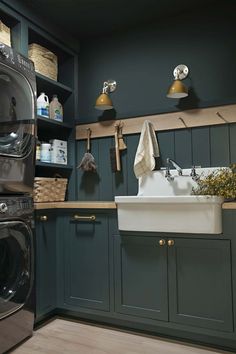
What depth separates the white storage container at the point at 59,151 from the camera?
2.66 meters

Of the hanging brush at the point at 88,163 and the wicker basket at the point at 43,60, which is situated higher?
the wicker basket at the point at 43,60

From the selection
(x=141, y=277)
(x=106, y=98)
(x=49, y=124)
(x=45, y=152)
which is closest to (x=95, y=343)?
(x=141, y=277)

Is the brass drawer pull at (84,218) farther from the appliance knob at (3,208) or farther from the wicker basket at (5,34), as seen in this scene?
the wicker basket at (5,34)

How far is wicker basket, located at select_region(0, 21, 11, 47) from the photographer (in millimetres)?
2072

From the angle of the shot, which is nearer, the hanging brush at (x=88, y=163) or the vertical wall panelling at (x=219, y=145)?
the vertical wall panelling at (x=219, y=145)

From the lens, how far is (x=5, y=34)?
83.1 inches

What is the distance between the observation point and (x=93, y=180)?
109 inches

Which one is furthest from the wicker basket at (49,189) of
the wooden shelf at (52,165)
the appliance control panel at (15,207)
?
the appliance control panel at (15,207)

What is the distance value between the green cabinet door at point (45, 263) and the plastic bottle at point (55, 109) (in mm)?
840

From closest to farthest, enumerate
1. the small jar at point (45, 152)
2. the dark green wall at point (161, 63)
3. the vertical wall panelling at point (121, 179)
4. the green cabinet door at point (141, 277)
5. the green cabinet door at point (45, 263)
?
the green cabinet door at point (141, 277) < the green cabinet door at point (45, 263) < the dark green wall at point (161, 63) < the small jar at point (45, 152) < the vertical wall panelling at point (121, 179)

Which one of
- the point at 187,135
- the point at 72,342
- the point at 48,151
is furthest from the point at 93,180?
the point at 72,342

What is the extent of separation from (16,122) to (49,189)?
0.81 m

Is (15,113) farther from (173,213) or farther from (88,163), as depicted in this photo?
(173,213)

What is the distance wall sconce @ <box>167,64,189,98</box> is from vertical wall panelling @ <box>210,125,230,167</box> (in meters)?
0.34
